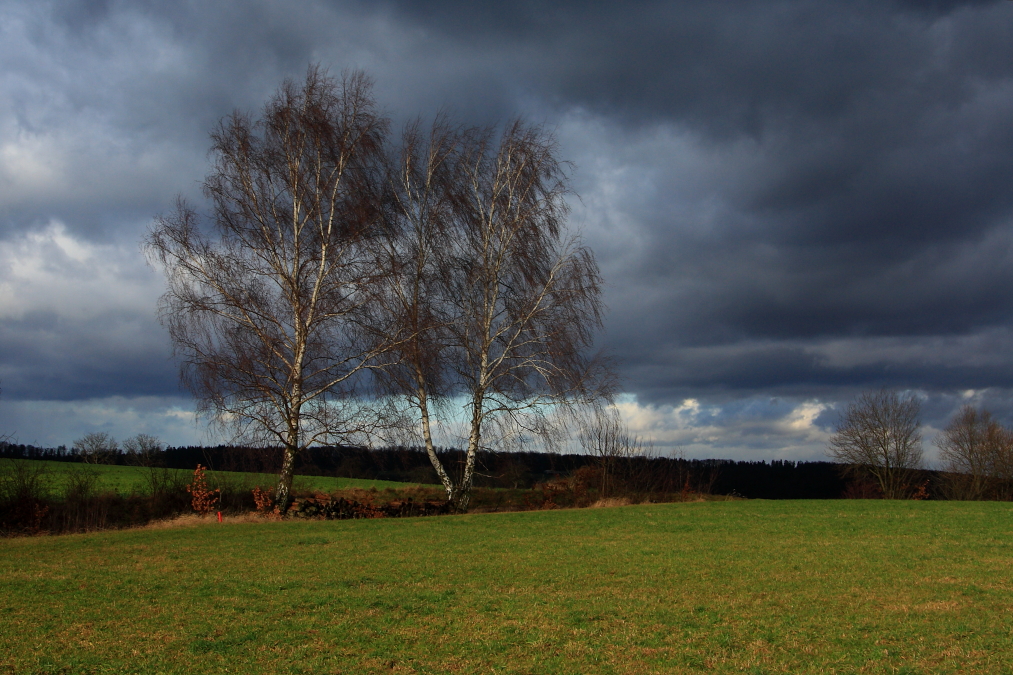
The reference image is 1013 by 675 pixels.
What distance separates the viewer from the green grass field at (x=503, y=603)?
7191 millimetres

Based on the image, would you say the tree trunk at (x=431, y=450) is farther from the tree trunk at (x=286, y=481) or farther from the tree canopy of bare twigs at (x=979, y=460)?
the tree canopy of bare twigs at (x=979, y=460)

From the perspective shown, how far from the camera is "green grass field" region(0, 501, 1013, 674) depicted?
719cm

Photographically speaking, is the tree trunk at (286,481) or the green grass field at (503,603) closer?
the green grass field at (503,603)

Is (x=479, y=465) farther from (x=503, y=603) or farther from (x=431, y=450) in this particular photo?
(x=503, y=603)

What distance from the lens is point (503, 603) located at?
9.62 m

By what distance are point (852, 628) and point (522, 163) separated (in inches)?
765

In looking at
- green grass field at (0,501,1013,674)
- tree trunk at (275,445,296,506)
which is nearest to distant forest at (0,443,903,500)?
tree trunk at (275,445,296,506)

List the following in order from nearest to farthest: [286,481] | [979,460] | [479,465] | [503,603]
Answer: [503,603] < [286,481] < [479,465] < [979,460]

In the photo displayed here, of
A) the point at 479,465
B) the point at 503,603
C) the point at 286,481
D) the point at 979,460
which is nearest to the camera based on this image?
the point at 503,603

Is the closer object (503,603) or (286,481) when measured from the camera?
(503,603)

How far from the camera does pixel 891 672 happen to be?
6891 millimetres

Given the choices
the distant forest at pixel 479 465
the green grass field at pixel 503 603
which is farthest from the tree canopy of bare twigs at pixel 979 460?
the green grass field at pixel 503 603

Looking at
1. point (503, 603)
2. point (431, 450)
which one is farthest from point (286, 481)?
point (503, 603)

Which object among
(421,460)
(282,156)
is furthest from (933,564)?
(282,156)
